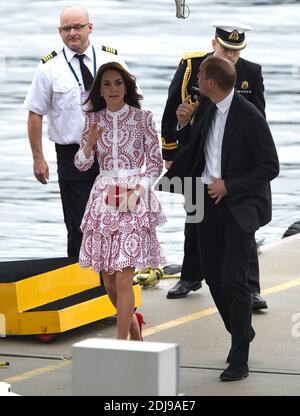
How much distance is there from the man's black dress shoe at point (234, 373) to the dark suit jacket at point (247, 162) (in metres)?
0.72

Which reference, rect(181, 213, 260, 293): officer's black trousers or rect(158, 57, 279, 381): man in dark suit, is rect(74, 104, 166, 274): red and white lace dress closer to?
rect(158, 57, 279, 381): man in dark suit

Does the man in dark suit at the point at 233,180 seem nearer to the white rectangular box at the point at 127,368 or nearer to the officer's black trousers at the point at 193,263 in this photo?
the officer's black trousers at the point at 193,263

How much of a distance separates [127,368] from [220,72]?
2962 millimetres

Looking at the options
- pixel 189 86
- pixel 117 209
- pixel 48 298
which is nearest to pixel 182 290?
pixel 48 298

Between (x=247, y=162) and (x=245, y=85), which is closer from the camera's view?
(x=247, y=162)

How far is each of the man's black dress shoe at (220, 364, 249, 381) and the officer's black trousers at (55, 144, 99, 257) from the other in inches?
76.7

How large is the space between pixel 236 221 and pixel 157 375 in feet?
8.93

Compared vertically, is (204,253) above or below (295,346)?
above

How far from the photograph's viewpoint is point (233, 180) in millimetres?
7375

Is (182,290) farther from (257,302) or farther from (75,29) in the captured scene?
(75,29)

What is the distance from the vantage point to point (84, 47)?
9.07 meters

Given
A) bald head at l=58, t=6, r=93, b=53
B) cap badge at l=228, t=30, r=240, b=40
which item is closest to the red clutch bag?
cap badge at l=228, t=30, r=240, b=40

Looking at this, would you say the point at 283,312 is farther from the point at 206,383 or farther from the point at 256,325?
the point at 206,383
